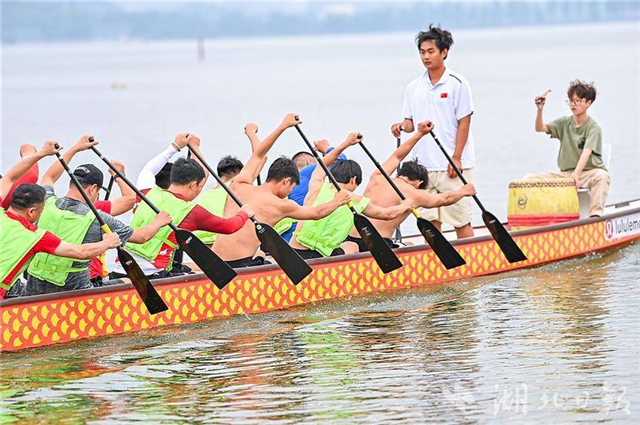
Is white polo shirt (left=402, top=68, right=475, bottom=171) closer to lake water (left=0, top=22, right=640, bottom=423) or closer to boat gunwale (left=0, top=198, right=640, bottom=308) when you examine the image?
boat gunwale (left=0, top=198, right=640, bottom=308)

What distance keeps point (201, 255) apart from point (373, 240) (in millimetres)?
1923

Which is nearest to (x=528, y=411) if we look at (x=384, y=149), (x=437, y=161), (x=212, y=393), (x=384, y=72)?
(x=212, y=393)

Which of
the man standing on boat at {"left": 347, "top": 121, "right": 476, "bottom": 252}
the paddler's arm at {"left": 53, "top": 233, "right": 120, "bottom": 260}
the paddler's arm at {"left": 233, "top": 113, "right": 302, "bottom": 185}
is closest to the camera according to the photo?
the paddler's arm at {"left": 53, "top": 233, "right": 120, "bottom": 260}

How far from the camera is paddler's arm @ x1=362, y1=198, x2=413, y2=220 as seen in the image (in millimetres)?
11805

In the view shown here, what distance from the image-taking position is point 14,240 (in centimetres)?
925

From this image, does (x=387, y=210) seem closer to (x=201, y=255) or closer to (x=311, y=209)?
(x=311, y=209)

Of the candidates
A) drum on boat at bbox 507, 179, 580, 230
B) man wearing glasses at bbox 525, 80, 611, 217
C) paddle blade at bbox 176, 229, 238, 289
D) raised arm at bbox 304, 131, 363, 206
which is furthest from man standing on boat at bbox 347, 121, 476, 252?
man wearing glasses at bbox 525, 80, 611, 217

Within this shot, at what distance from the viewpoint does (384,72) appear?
84062mm

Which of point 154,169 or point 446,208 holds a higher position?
point 154,169

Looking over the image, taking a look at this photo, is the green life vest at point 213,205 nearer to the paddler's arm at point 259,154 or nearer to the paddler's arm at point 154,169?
the paddler's arm at point 259,154

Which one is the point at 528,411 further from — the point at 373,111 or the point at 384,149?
the point at 373,111

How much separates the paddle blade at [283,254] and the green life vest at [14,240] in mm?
2262

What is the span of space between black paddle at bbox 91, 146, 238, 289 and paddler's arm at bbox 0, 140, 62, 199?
65cm

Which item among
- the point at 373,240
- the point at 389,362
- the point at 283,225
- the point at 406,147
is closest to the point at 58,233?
the point at 389,362
